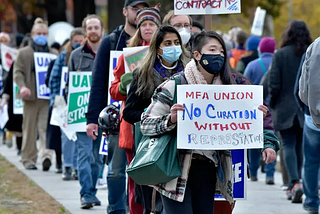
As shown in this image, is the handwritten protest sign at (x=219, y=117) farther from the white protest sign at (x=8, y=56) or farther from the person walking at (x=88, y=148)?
the white protest sign at (x=8, y=56)

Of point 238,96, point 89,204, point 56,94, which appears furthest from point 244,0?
point 238,96

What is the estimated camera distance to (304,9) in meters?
59.8

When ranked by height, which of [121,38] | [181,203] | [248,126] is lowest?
[181,203]

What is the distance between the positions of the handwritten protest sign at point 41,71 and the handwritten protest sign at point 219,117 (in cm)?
809

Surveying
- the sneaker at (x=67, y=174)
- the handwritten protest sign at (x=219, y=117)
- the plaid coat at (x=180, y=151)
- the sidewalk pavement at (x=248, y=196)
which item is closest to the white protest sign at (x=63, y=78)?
the sneaker at (x=67, y=174)

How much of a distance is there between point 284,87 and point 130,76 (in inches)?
158

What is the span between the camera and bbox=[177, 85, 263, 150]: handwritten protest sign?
5.11m

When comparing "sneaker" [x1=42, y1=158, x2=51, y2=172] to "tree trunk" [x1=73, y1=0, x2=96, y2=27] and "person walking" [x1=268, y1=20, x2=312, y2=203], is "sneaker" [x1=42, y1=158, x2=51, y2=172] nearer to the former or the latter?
"person walking" [x1=268, y1=20, x2=312, y2=203]

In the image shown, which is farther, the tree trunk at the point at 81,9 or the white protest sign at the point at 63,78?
the tree trunk at the point at 81,9

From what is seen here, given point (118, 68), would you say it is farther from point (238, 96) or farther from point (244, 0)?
point (244, 0)

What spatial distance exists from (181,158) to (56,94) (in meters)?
A: 6.85

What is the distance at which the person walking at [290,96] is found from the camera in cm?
994

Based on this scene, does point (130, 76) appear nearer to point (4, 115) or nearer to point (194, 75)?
point (194, 75)

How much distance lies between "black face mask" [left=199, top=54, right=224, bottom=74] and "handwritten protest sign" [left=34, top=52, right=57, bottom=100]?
797 cm
